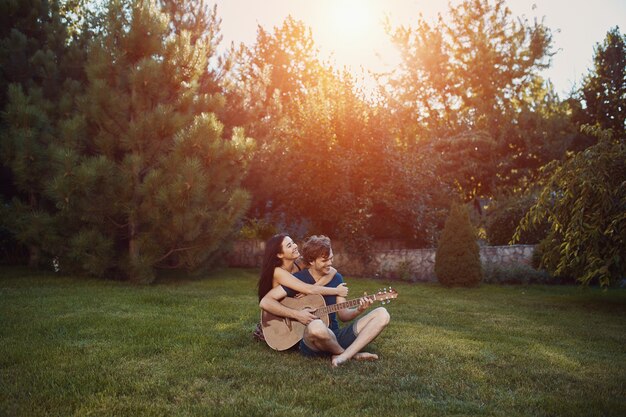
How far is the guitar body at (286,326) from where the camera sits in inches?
203

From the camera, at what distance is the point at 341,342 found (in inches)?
206

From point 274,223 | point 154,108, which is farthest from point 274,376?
point 274,223

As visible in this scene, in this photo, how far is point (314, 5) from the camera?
17.2 metres

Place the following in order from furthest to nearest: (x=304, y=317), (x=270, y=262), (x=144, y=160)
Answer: (x=144, y=160)
(x=270, y=262)
(x=304, y=317)

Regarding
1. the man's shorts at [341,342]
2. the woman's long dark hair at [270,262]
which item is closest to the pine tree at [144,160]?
the woman's long dark hair at [270,262]

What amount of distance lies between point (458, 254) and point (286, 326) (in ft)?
26.8

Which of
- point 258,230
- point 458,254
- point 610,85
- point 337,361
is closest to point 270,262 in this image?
point 337,361

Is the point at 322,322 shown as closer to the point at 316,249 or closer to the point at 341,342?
the point at 341,342

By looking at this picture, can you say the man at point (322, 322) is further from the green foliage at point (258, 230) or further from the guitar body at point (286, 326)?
the green foliage at point (258, 230)

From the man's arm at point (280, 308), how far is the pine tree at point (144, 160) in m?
5.90

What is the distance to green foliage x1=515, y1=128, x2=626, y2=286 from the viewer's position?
8875 millimetres

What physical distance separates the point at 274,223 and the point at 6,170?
7197mm

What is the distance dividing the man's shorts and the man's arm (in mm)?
333

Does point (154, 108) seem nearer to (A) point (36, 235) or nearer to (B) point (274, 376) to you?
(A) point (36, 235)
